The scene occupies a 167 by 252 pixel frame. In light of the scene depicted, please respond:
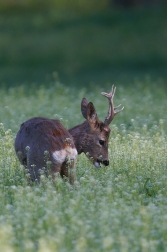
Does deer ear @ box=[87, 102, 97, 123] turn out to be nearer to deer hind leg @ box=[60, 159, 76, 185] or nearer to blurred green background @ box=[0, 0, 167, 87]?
deer hind leg @ box=[60, 159, 76, 185]

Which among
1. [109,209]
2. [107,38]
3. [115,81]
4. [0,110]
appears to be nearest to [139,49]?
[107,38]

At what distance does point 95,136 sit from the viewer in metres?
9.64

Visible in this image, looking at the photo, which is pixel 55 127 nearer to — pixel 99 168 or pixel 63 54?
pixel 99 168

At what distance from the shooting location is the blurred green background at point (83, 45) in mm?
25703

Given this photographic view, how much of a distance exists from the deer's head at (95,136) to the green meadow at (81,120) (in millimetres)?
142

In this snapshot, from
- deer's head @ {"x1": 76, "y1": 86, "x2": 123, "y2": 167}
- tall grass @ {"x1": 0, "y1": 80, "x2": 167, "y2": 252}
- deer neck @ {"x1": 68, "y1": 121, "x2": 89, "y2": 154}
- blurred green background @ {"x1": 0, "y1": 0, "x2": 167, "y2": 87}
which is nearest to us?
tall grass @ {"x1": 0, "y1": 80, "x2": 167, "y2": 252}

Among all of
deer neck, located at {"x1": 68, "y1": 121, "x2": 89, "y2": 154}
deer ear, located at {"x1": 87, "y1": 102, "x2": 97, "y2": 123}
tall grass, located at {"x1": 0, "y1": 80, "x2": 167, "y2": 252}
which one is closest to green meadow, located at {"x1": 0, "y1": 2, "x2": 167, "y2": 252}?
tall grass, located at {"x1": 0, "y1": 80, "x2": 167, "y2": 252}

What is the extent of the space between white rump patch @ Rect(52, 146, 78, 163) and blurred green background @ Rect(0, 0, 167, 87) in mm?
13936

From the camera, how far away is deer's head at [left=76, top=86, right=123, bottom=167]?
377 inches

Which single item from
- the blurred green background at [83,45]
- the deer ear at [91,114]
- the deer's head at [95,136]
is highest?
the blurred green background at [83,45]

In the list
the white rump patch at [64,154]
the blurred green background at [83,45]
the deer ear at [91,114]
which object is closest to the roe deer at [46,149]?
the white rump patch at [64,154]

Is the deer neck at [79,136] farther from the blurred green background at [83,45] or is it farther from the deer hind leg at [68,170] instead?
the blurred green background at [83,45]

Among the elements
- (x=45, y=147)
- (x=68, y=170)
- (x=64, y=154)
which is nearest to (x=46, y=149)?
(x=45, y=147)

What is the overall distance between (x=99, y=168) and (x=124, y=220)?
243cm
